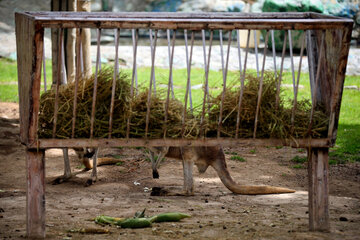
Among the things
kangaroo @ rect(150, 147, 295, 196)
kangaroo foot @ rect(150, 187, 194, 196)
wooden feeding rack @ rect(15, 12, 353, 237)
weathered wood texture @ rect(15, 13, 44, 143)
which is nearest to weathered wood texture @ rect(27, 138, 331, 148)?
wooden feeding rack @ rect(15, 12, 353, 237)

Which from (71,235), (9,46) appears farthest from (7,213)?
(9,46)

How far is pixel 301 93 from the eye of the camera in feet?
38.1

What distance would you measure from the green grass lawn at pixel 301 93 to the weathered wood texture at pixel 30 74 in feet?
6.99

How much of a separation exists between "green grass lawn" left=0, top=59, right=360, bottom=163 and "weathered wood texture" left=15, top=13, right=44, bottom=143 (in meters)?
2.13

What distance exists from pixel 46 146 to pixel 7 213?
1266mm

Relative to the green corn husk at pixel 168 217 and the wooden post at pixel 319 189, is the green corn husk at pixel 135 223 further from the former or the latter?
the wooden post at pixel 319 189

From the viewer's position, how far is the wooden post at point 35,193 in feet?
13.8

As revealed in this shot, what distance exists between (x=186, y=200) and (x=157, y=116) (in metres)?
1.67

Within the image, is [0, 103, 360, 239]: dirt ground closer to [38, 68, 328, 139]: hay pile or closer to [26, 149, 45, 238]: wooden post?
[26, 149, 45, 238]: wooden post

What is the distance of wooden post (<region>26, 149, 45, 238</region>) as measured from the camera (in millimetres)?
4191

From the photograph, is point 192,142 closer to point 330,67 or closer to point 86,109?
point 86,109

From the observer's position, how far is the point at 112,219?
4719 millimetres

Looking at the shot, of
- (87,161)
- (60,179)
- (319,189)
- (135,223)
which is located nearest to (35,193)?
(135,223)

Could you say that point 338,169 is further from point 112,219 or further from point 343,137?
point 112,219
